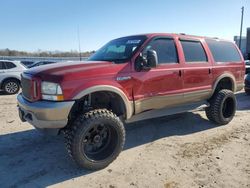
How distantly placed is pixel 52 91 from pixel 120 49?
5.86 feet

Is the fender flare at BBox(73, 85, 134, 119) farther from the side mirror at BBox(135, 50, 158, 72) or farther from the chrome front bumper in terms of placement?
the side mirror at BBox(135, 50, 158, 72)

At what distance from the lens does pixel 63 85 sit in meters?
3.74

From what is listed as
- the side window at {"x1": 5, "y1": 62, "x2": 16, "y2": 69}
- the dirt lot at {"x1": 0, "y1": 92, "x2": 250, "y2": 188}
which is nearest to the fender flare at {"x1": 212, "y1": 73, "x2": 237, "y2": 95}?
the dirt lot at {"x1": 0, "y1": 92, "x2": 250, "y2": 188}

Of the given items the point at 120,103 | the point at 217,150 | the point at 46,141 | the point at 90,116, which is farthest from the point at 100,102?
the point at 217,150

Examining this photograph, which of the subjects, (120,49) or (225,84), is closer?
(120,49)

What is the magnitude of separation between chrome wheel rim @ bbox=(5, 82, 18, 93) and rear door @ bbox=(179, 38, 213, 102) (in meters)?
8.76

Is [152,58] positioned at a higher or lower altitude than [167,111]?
higher

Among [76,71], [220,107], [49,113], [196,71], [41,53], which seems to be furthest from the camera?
[41,53]

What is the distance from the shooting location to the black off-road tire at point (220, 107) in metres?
6.17

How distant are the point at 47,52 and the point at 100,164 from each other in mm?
46169

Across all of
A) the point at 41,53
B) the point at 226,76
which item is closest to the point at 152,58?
the point at 226,76

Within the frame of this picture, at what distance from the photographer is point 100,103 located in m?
4.67

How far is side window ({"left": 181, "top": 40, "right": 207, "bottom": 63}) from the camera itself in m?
5.58

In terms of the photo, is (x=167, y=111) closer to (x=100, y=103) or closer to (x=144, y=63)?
(x=144, y=63)
